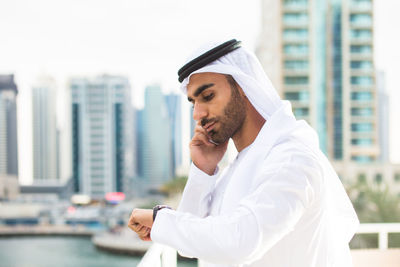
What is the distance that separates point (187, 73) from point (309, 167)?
33cm

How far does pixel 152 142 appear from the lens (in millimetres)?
89125

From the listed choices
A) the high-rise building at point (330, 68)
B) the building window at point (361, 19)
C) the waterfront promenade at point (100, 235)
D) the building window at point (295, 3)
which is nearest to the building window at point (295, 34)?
the high-rise building at point (330, 68)

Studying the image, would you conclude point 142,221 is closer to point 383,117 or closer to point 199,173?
point 199,173

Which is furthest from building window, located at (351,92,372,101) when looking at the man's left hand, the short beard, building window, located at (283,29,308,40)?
the man's left hand

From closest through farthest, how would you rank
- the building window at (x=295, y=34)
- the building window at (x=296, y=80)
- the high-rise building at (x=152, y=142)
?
the building window at (x=295, y=34) → the building window at (x=296, y=80) → the high-rise building at (x=152, y=142)

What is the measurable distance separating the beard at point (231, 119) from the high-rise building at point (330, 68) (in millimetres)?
29402

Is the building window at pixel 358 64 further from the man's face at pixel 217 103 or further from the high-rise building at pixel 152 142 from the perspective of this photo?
the high-rise building at pixel 152 142

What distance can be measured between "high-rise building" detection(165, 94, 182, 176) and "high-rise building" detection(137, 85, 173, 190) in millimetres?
1655

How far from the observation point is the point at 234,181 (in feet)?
2.71

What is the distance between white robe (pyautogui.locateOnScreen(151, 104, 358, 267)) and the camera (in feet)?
2.16

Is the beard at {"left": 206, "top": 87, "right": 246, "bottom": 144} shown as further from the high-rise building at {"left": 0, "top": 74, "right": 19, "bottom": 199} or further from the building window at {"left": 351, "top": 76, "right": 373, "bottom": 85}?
the high-rise building at {"left": 0, "top": 74, "right": 19, "bottom": 199}

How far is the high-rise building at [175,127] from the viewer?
298 ft

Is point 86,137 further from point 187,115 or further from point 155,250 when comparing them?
point 155,250

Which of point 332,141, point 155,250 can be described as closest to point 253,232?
point 155,250
